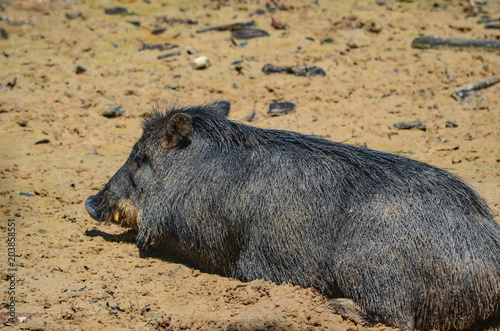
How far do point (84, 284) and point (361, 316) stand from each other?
1.76m

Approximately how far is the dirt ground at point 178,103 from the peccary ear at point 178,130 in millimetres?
872

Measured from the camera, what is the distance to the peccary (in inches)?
109

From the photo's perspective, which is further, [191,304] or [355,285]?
[191,304]

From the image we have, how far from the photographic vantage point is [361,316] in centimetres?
285

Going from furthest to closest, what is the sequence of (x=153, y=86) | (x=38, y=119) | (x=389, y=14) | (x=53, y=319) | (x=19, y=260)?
1. (x=389, y=14)
2. (x=153, y=86)
3. (x=38, y=119)
4. (x=19, y=260)
5. (x=53, y=319)

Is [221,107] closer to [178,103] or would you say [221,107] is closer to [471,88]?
[178,103]

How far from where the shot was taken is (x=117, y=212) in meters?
3.85

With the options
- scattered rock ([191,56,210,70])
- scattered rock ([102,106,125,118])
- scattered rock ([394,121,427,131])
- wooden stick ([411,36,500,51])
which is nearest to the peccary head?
scattered rock ([102,106,125,118])

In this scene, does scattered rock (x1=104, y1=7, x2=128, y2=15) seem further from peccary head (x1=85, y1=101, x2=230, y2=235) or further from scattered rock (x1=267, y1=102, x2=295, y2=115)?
peccary head (x1=85, y1=101, x2=230, y2=235)

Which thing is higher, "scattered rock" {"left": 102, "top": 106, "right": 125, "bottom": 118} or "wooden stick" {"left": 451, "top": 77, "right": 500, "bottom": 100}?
"wooden stick" {"left": 451, "top": 77, "right": 500, "bottom": 100}

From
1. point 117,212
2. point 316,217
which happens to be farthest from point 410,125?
point 117,212

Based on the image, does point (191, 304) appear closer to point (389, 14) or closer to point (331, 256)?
point (331, 256)

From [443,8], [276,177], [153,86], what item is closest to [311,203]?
[276,177]

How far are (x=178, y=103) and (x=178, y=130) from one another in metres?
2.39
